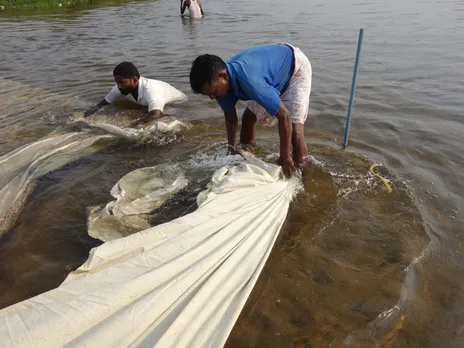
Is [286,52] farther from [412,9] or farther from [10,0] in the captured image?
[10,0]

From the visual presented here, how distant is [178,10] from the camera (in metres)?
18.8

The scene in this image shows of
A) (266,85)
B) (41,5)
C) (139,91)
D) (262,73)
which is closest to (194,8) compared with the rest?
(41,5)

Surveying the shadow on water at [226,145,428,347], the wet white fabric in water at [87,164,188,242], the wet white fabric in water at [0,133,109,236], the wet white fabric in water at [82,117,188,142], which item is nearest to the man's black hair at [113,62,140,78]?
the wet white fabric in water at [82,117,188,142]

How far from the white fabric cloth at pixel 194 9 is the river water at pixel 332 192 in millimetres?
6884

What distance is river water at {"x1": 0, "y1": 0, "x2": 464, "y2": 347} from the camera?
84.3 inches

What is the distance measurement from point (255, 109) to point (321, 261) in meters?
1.67

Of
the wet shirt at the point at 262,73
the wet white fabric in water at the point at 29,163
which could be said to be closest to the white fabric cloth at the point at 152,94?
the wet white fabric in water at the point at 29,163

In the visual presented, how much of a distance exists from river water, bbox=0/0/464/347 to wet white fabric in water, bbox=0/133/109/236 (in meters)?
0.09

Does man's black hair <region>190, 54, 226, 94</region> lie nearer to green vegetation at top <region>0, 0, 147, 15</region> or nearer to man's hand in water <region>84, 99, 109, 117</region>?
man's hand in water <region>84, 99, 109, 117</region>

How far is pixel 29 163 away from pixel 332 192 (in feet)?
9.88

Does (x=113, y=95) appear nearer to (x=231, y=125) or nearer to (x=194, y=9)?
(x=231, y=125)

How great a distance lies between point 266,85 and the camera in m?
2.79

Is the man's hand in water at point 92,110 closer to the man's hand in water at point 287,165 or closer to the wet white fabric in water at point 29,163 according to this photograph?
the wet white fabric in water at point 29,163

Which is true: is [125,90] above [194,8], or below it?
below
